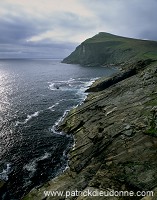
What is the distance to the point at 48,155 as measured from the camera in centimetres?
5409

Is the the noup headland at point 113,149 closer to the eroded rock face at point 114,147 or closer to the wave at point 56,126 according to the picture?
the eroded rock face at point 114,147

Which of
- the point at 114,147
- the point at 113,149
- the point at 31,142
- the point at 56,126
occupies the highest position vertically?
the point at 114,147

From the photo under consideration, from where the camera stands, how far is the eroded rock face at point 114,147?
3462 centimetres

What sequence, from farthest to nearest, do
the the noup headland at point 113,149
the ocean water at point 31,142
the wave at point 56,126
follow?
the wave at point 56,126 → the ocean water at point 31,142 → the the noup headland at point 113,149

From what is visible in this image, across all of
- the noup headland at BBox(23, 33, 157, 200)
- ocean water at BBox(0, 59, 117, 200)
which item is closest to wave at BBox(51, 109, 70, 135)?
ocean water at BBox(0, 59, 117, 200)

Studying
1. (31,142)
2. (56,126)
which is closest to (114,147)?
(31,142)

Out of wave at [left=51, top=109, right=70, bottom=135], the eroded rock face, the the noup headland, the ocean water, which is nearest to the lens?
the the noup headland

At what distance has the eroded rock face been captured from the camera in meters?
34.6

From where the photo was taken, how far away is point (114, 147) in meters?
44.8

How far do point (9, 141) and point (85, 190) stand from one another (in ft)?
114

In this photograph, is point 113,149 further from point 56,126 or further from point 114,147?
point 56,126

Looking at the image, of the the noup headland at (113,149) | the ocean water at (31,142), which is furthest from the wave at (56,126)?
the the noup headland at (113,149)

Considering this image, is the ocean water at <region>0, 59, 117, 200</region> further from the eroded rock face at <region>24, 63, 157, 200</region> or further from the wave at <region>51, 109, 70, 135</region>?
the eroded rock face at <region>24, 63, 157, 200</region>

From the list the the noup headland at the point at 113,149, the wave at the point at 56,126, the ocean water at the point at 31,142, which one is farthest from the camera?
the wave at the point at 56,126
